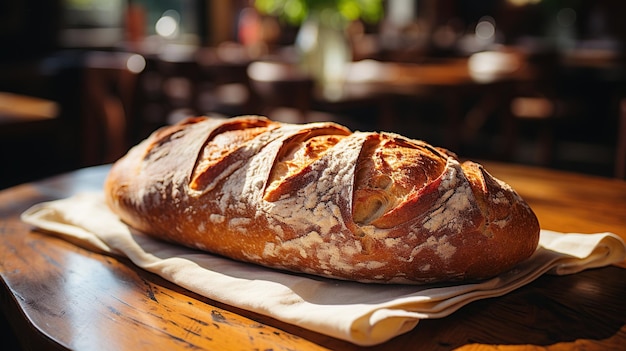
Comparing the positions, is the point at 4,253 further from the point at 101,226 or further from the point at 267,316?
the point at 267,316

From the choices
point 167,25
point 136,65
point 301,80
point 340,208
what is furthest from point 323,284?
point 167,25

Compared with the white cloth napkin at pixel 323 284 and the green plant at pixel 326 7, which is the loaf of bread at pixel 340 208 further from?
the green plant at pixel 326 7

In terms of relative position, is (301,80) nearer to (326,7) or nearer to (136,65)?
(326,7)

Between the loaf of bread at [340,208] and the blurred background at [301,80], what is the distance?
1.22 meters

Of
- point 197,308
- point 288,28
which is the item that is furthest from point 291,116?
point 288,28

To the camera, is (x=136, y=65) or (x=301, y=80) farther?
(x=136, y=65)

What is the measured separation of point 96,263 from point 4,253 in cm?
18

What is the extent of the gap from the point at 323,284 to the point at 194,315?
183mm

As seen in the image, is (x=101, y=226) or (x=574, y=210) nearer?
(x=101, y=226)

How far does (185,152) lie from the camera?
3.54ft

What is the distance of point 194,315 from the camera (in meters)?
0.81

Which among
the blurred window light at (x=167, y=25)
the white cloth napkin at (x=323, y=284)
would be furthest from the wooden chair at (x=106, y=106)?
the blurred window light at (x=167, y=25)

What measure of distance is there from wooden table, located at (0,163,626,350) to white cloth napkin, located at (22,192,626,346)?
2 centimetres

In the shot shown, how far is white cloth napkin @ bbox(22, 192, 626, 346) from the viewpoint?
2.42 ft
